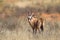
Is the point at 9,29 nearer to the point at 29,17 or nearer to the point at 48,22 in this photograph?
the point at 29,17

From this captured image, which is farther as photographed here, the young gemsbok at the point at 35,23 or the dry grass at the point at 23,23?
the young gemsbok at the point at 35,23

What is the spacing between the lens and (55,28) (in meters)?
3.28

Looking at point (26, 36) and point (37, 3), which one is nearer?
point (26, 36)

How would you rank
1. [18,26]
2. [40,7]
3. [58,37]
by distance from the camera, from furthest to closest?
[40,7] → [18,26] → [58,37]

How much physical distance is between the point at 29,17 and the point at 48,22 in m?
0.31

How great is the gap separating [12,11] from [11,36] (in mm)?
515

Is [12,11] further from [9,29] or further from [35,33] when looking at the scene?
[35,33]

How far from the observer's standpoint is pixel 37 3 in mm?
3604

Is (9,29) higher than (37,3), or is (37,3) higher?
(37,3)

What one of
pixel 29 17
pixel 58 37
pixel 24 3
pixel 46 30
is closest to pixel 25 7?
pixel 24 3

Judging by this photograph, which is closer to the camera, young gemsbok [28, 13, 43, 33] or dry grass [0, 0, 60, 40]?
dry grass [0, 0, 60, 40]

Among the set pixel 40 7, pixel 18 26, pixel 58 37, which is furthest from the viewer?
pixel 40 7

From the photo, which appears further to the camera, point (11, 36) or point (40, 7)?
point (40, 7)

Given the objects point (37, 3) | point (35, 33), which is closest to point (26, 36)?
point (35, 33)
